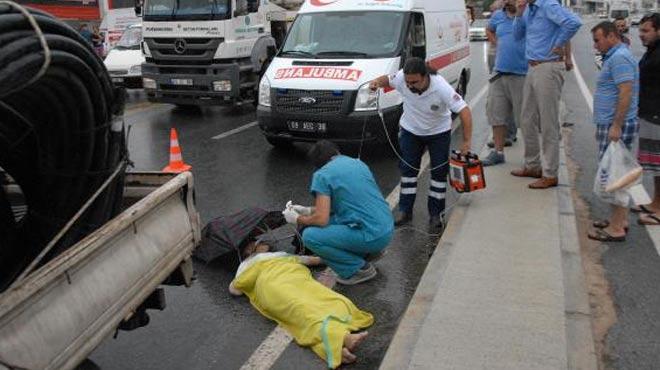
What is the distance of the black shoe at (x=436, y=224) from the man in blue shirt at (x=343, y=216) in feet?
4.31

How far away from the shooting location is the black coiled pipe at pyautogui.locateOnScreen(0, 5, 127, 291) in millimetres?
2748

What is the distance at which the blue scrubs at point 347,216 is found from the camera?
4.39m

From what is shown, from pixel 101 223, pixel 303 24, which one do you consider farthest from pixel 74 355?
pixel 303 24

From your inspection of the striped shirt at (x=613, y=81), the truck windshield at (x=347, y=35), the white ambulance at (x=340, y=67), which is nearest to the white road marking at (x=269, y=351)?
the striped shirt at (x=613, y=81)

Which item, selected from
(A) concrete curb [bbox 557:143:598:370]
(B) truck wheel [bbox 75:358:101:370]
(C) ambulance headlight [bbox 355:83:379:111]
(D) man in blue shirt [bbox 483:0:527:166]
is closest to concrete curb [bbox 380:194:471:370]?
(A) concrete curb [bbox 557:143:598:370]

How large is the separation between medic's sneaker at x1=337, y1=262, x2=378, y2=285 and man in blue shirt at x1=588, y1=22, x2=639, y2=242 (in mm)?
2053

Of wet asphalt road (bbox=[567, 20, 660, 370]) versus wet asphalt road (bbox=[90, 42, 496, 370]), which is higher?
wet asphalt road (bbox=[567, 20, 660, 370])

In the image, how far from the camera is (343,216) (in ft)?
14.8

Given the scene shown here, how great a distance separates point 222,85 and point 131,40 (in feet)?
19.1

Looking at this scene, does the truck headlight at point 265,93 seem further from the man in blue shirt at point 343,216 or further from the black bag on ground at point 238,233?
the man in blue shirt at point 343,216

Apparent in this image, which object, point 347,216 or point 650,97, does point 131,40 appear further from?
point 650,97

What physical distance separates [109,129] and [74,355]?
1.15 meters

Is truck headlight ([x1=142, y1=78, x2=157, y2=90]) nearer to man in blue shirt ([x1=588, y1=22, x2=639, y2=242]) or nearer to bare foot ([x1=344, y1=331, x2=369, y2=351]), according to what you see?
man in blue shirt ([x1=588, y1=22, x2=639, y2=242])

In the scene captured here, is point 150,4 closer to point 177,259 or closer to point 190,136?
point 190,136
